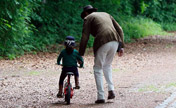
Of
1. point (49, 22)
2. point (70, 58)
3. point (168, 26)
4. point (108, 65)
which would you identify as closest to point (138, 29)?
point (49, 22)

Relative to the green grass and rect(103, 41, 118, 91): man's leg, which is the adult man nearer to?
rect(103, 41, 118, 91): man's leg

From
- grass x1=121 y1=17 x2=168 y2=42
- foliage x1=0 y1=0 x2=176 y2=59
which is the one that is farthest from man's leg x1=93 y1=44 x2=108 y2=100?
grass x1=121 y1=17 x2=168 y2=42

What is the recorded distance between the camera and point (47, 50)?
18.8 meters

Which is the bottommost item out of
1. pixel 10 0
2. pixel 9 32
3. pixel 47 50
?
pixel 47 50

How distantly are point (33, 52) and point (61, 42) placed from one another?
4096 mm

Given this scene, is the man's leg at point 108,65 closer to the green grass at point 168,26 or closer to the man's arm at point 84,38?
the man's arm at point 84,38

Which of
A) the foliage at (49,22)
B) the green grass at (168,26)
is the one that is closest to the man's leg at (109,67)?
the foliage at (49,22)

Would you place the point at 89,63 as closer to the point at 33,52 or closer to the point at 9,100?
the point at 33,52

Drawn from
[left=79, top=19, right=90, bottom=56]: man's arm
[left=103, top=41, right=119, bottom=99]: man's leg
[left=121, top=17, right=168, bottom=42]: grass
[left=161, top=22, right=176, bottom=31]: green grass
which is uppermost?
[left=79, top=19, right=90, bottom=56]: man's arm

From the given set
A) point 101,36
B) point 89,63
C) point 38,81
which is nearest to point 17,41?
point 89,63

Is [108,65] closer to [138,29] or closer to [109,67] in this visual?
[109,67]

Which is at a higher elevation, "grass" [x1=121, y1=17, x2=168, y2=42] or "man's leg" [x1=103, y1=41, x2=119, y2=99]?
"man's leg" [x1=103, y1=41, x2=119, y2=99]

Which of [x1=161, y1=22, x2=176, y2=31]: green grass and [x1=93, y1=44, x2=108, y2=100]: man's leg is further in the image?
[x1=161, y1=22, x2=176, y2=31]: green grass

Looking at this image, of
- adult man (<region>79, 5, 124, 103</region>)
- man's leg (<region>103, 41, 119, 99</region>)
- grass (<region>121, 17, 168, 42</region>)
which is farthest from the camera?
grass (<region>121, 17, 168, 42</region>)
